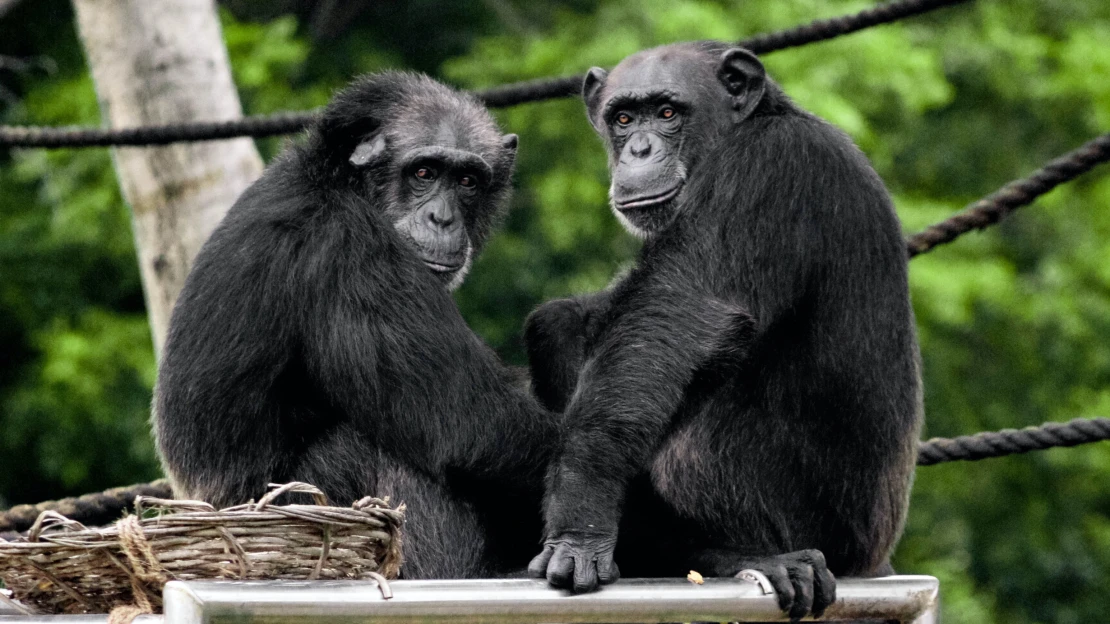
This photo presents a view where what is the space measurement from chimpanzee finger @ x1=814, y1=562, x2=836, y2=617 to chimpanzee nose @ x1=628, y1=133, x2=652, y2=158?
5.46 feet

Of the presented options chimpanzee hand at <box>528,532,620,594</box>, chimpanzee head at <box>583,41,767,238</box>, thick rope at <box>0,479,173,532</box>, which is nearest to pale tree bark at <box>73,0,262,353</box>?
thick rope at <box>0,479,173,532</box>

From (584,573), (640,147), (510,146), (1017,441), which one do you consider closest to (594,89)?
(510,146)

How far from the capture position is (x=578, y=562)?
127 inches

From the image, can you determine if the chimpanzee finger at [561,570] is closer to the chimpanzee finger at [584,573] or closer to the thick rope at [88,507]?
the chimpanzee finger at [584,573]

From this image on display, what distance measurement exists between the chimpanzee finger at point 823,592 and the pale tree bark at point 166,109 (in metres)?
3.58

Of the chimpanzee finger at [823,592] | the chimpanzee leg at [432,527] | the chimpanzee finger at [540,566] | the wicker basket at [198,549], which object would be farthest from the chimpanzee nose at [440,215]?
the chimpanzee finger at [823,592]

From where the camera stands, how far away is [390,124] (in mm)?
4676

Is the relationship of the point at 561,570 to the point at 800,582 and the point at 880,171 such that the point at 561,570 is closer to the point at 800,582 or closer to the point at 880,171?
the point at 800,582

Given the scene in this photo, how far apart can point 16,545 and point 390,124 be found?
7.23 feet

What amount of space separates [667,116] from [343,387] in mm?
1440

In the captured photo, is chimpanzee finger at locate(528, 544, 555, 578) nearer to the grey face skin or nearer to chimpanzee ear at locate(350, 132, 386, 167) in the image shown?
the grey face skin

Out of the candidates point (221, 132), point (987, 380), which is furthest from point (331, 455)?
point (987, 380)

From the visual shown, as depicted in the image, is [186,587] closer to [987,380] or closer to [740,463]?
[740,463]

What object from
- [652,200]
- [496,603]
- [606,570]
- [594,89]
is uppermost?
[594,89]
